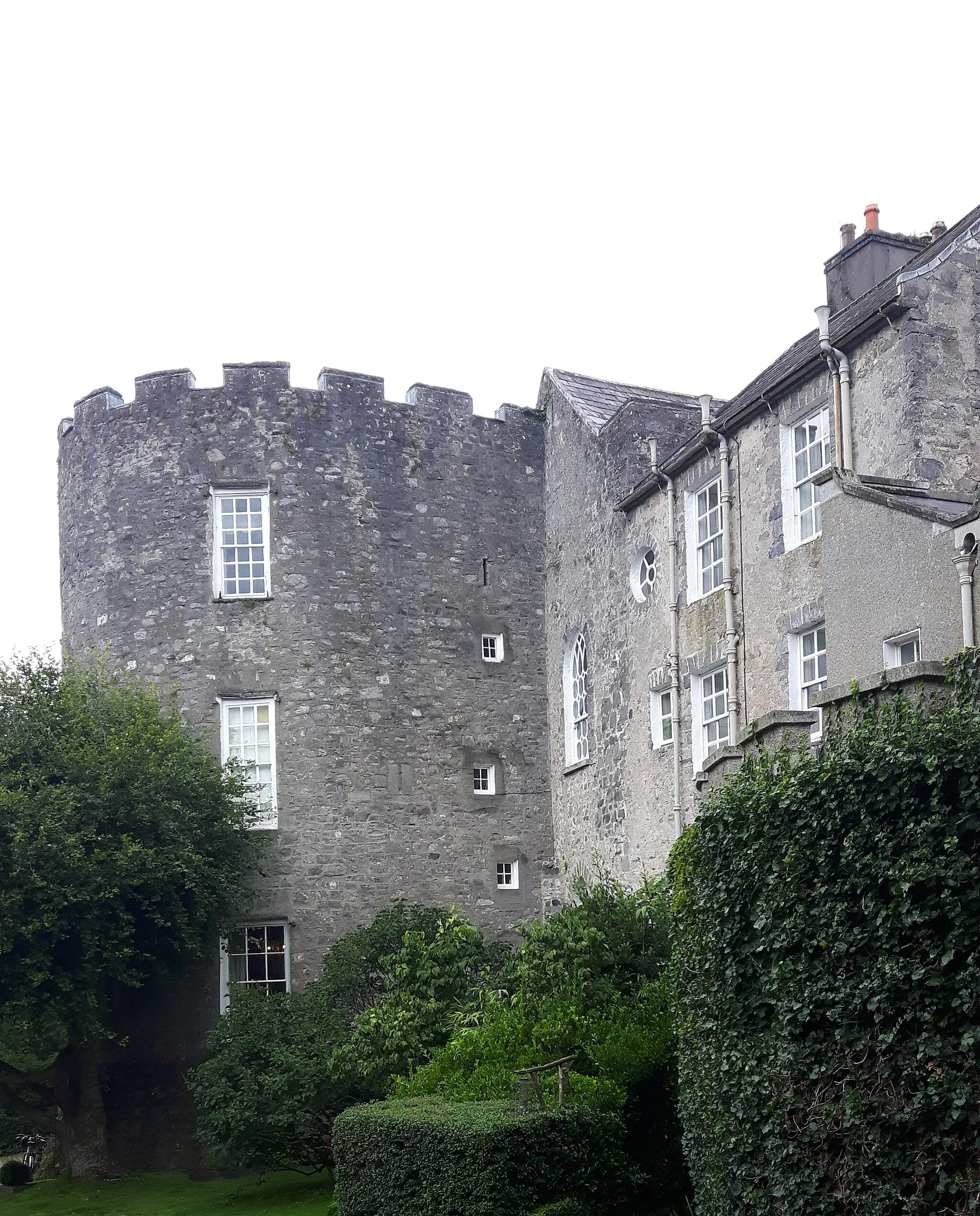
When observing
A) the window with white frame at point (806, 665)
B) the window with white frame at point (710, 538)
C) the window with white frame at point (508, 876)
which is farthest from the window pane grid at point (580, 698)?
the window with white frame at point (806, 665)

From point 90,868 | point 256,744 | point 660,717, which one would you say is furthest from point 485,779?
point 90,868

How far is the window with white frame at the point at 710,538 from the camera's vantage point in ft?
58.1

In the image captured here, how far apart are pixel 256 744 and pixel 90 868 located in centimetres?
389

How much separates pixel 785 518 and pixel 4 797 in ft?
35.2

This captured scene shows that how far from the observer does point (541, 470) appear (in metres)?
24.3

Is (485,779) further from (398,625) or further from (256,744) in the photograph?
(256,744)

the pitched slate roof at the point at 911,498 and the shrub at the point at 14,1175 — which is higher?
the pitched slate roof at the point at 911,498

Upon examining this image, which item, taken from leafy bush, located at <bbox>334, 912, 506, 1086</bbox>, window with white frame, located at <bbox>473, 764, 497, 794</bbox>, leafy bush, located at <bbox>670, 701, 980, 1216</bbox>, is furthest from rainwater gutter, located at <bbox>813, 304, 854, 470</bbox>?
window with white frame, located at <bbox>473, 764, 497, 794</bbox>

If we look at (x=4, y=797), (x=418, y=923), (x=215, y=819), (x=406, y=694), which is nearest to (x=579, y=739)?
(x=406, y=694)

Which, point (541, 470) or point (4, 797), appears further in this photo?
point (541, 470)

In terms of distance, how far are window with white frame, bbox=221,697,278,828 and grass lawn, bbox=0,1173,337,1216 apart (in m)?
5.13

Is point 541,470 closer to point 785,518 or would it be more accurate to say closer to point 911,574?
point 785,518

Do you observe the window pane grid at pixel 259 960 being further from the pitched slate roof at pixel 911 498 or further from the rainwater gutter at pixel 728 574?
the pitched slate roof at pixel 911 498

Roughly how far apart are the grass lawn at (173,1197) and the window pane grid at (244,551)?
8711 millimetres
